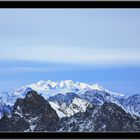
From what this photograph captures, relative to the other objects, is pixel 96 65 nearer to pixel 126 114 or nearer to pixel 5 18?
pixel 126 114

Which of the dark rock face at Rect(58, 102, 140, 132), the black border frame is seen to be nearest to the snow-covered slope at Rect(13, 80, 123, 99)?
the dark rock face at Rect(58, 102, 140, 132)

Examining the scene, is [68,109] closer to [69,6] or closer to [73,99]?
[73,99]

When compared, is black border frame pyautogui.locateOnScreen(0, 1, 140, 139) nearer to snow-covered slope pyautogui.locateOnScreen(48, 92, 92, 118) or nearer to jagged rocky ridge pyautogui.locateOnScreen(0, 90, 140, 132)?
jagged rocky ridge pyautogui.locateOnScreen(0, 90, 140, 132)

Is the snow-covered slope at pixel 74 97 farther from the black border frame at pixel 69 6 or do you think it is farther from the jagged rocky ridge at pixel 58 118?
the black border frame at pixel 69 6

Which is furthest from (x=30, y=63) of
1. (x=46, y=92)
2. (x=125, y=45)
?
(x=125, y=45)

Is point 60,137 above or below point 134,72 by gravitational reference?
below

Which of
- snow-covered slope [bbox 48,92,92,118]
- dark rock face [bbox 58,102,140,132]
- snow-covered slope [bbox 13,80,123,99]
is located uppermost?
snow-covered slope [bbox 13,80,123,99]

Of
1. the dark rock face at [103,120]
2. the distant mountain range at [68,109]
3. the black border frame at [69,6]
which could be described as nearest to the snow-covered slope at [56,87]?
the distant mountain range at [68,109]
